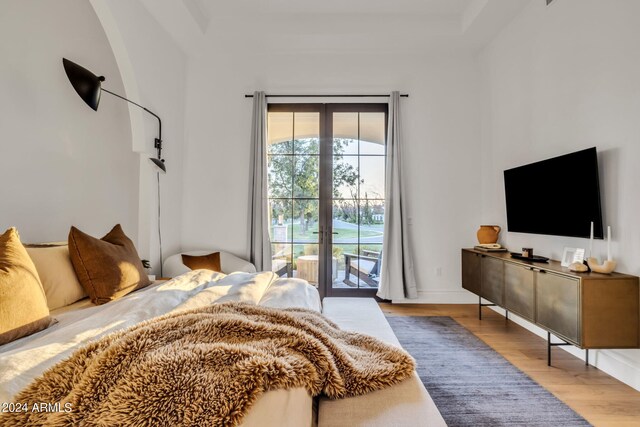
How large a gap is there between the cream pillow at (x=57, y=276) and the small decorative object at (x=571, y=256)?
126 inches

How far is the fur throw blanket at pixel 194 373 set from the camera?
64 centimetres

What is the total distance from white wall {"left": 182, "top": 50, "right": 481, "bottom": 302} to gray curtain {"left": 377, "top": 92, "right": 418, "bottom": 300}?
17cm

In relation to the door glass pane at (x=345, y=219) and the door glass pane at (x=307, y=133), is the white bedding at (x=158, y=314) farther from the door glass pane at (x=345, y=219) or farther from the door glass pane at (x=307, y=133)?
the door glass pane at (x=307, y=133)

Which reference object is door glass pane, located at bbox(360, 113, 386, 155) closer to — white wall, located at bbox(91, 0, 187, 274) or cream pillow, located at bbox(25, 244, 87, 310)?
white wall, located at bbox(91, 0, 187, 274)

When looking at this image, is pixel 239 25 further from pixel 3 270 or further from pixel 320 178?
pixel 3 270

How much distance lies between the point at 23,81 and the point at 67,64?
0.89 feet

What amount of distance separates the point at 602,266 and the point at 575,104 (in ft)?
4.20

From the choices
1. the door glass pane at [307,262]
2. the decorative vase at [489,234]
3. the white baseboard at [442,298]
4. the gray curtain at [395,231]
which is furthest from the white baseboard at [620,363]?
the door glass pane at [307,262]

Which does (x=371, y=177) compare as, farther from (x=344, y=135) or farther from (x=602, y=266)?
(x=602, y=266)

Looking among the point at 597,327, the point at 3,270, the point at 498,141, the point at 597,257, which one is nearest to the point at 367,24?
the point at 498,141

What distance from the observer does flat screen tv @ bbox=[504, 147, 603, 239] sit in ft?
6.87

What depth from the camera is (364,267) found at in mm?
3732

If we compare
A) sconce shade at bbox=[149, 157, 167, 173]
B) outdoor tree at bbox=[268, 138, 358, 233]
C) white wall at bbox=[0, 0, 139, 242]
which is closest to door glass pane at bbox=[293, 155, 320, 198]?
outdoor tree at bbox=[268, 138, 358, 233]

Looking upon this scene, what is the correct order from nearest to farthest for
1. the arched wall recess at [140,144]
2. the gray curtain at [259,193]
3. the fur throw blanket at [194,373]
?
1. the fur throw blanket at [194,373]
2. the arched wall recess at [140,144]
3. the gray curtain at [259,193]
